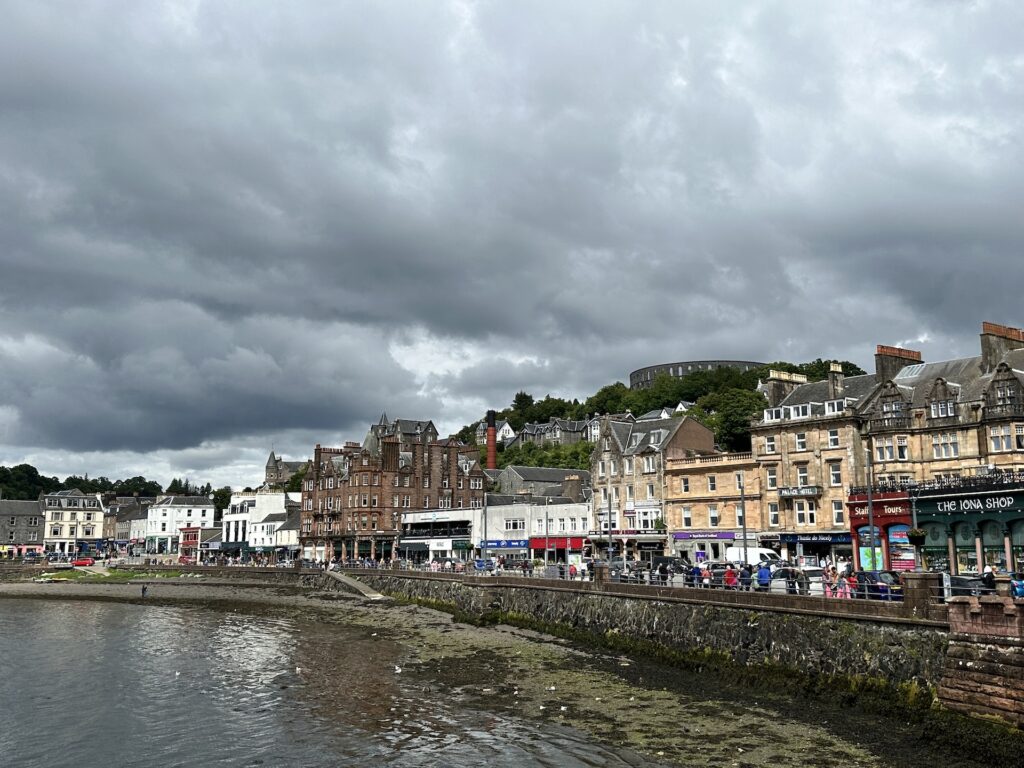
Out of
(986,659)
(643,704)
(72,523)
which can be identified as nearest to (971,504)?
(986,659)

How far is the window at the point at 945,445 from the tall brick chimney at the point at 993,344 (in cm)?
518

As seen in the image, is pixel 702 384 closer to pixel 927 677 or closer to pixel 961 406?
pixel 961 406

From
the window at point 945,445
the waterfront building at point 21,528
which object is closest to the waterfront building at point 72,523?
the waterfront building at point 21,528

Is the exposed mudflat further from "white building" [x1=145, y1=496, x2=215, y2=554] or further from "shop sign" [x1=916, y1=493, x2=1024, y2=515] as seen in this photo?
"white building" [x1=145, y1=496, x2=215, y2=554]

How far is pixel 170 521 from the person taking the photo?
147000 mm

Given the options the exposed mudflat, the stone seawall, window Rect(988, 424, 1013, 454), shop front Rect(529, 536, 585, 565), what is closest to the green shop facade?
window Rect(988, 424, 1013, 454)

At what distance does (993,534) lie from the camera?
46.5m

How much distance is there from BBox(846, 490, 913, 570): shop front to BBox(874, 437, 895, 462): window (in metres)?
4.16

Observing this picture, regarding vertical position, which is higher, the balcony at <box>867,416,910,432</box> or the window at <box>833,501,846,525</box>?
the balcony at <box>867,416,910,432</box>

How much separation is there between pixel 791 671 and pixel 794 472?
34.8 metres

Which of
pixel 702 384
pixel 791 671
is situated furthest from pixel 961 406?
pixel 702 384

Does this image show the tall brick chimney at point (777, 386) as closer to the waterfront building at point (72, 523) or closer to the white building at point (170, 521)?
the white building at point (170, 521)

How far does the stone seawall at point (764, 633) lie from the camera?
2586 cm

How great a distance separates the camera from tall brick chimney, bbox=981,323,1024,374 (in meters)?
55.1
